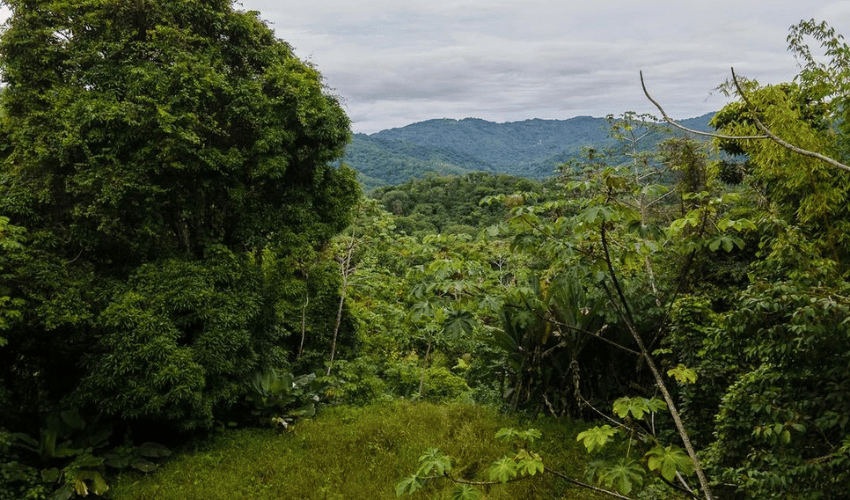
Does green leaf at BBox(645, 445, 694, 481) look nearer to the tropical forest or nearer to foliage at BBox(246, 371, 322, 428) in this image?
the tropical forest

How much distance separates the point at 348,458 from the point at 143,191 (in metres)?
3.82

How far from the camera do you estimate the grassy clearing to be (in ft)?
17.1

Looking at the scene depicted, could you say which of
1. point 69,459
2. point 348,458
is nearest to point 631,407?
point 348,458

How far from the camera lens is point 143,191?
18.9 ft

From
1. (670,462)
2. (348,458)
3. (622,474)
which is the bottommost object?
(348,458)

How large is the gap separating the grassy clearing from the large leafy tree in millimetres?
612

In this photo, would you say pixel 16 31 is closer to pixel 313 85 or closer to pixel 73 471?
pixel 313 85

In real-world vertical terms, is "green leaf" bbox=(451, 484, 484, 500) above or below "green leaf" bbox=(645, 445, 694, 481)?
below

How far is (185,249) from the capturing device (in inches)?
262

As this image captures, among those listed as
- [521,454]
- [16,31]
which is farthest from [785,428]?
[16,31]

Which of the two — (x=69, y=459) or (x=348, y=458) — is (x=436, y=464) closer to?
(x=348, y=458)

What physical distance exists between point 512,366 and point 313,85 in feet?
15.0

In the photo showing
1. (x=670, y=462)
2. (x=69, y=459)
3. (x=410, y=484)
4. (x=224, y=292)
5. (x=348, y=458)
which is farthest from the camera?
(x=224, y=292)

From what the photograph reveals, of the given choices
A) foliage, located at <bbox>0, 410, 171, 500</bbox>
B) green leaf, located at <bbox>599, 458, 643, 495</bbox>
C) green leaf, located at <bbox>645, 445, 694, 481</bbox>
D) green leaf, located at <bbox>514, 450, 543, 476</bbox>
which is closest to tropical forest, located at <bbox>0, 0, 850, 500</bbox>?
foliage, located at <bbox>0, 410, 171, 500</bbox>
